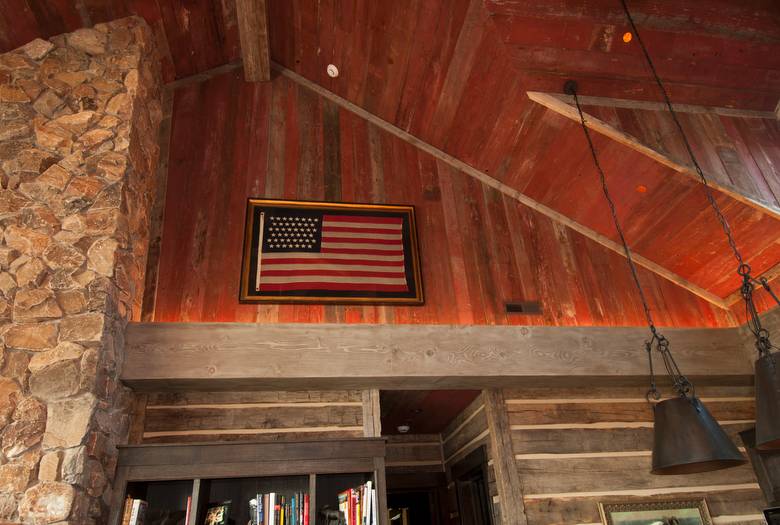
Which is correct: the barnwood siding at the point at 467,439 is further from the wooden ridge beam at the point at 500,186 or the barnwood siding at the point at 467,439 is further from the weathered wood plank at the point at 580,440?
the wooden ridge beam at the point at 500,186

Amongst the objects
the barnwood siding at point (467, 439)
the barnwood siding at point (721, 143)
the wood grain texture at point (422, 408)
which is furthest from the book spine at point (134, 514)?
the barnwood siding at point (721, 143)

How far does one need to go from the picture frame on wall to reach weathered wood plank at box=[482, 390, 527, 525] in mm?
616

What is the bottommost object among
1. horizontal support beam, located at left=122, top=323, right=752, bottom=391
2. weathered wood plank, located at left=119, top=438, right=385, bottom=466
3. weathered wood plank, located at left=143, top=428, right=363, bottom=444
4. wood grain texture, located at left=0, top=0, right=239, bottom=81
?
weathered wood plank, located at left=119, top=438, right=385, bottom=466

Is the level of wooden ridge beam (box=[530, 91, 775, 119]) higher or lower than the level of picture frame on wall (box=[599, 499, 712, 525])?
higher

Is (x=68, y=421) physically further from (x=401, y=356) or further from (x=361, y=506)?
(x=401, y=356)

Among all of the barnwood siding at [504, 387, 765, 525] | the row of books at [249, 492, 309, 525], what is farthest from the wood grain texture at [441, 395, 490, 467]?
the row of books at [249, 492, 309, 525]

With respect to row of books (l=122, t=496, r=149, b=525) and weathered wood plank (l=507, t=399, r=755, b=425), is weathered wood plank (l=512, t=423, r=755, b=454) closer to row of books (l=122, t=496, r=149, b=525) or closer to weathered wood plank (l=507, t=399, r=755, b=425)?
weathered wood plank (l=507, t=399, r=755, b=425)

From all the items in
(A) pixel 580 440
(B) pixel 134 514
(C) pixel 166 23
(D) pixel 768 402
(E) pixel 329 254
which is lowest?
(B) pixel 134 514

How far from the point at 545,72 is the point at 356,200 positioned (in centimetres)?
178

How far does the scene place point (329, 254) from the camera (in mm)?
4344

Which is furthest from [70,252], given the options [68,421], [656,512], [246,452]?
[656,512]

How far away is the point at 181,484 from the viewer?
3758mm

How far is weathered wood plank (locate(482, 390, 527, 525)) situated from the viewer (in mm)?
3820

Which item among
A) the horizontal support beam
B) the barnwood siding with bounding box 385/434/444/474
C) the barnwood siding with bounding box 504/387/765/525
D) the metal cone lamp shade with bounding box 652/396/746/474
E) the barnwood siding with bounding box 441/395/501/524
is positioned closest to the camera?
the metal cone lamp shade with bounding box 652/396/746/474
